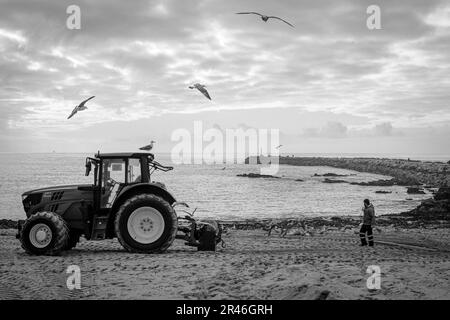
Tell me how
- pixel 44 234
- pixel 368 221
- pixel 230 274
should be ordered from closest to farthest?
pixel 230 274 < pixel 44 234 < pixel 368 221

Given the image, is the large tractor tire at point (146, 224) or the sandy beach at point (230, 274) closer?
the sandy beach at point (230, 274)

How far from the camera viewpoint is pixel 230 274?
8250 millimetres

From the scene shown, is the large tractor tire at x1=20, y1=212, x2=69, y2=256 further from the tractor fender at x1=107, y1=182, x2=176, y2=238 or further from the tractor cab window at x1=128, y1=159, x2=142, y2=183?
the tractor cab window at x1=128, y1=159, x2=142, y2=183

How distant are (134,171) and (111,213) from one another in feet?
3.87

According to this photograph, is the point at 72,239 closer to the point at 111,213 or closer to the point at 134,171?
the point at 111,213

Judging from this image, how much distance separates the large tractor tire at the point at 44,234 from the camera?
Result: 9.91m

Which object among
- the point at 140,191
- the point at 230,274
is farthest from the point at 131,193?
the point at 230,274

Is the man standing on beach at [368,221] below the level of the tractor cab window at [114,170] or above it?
below

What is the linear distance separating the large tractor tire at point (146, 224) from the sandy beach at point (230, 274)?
0.40 meters

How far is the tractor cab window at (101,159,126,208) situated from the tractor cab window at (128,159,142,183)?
0.48ft

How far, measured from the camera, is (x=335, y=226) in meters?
20.4

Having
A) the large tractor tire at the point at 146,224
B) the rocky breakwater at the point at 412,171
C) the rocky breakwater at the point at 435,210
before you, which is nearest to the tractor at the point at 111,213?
the large tractor tire at the point at 146,224

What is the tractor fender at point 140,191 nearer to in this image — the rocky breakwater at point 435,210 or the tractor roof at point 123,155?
the tractor roof at point 123,155
